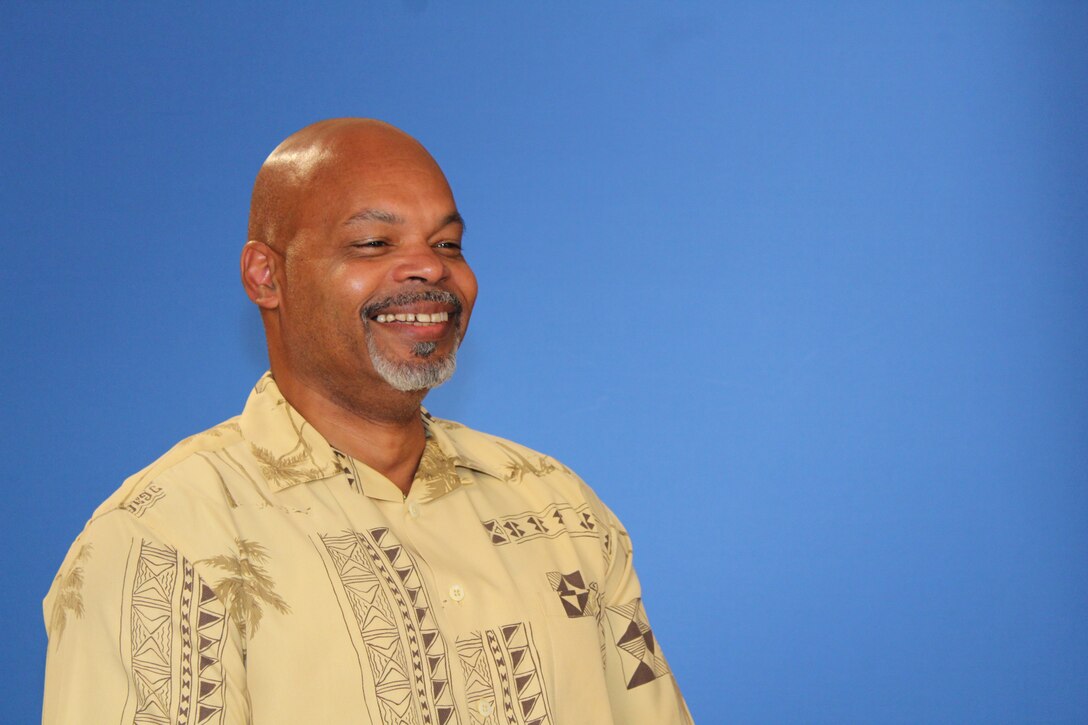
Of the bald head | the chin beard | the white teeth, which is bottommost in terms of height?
the chin beard

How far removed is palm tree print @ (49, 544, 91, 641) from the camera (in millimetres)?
1225

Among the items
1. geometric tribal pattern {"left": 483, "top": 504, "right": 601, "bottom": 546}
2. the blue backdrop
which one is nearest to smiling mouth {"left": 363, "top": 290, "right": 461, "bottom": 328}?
geometric tribal pattern {"left": 483, "top": 504, "right": 601, "bottom": 546}

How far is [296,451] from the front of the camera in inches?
56.9

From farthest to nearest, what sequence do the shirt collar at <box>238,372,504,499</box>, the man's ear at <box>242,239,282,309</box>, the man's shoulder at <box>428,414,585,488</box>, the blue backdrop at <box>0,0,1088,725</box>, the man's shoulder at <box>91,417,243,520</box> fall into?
1. the blue backdrop at <box>0,0,1088,725</box>
2. the man's shoulder at <box>428,414,585,488</box>
3. the man's ear at <box>242,239,282,309</box>
4. the shirt collar at <box>238,372,504,499</box>
5. the man's shoulder at <box>91,417,243,520</box>

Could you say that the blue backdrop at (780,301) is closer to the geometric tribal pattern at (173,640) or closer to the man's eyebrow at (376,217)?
the man's eyebrow at (376,217)

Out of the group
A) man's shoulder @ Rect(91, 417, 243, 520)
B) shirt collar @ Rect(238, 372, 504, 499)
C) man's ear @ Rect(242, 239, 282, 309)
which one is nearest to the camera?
man's shoulder @ Rect(91, 417, 243, 520)

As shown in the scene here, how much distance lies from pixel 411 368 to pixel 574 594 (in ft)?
1.12

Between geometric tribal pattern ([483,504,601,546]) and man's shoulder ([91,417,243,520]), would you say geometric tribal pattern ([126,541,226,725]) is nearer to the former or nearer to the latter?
man's shoulder ([91,417,243,520])

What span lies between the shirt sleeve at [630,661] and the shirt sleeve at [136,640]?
51cm

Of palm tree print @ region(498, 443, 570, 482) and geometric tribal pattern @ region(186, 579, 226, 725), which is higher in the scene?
palm tree print @ region(498, 443, 570, 482)

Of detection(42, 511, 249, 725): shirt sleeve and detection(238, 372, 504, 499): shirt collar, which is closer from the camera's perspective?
detection(42, 511, 249, 725): shirt sleeve

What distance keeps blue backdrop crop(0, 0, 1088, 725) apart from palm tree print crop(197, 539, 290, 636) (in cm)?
113

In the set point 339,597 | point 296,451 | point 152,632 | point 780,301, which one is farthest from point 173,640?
point 780,301

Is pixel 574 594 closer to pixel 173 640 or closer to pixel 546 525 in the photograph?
pixel 546 525
